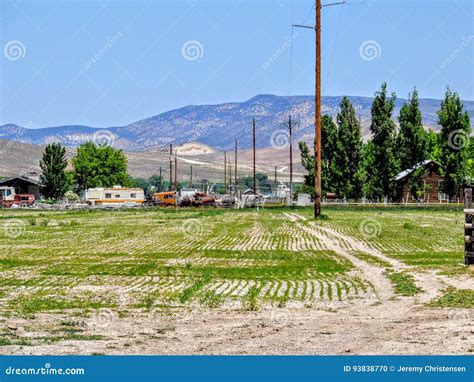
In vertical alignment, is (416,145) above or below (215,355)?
above

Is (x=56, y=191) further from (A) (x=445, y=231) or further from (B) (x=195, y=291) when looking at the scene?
(B) (x=195, y=291)

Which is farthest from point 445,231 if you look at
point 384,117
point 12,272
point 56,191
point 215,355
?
point 56,191

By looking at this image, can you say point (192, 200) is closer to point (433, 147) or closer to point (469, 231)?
point (433, 147)

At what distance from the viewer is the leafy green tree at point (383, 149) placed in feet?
327

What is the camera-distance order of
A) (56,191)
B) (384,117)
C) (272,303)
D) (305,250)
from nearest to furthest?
(272,303) → (305,250) → (384,117) → (56,191)

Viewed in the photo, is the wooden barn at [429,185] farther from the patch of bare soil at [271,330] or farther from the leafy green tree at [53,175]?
the patch of bare soil at [271,330]

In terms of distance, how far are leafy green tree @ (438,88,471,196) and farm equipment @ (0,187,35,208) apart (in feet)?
174

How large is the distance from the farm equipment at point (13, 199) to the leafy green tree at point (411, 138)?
158ft

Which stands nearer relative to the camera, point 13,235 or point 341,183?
point 13,235

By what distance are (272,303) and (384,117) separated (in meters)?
83.7

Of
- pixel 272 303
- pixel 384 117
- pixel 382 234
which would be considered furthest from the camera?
pixel 384 117

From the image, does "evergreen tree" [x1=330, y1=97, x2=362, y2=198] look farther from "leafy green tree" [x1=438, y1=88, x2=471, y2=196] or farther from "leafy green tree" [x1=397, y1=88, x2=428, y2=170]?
"leafy green tree" [x1=438, y1=88, x2=471, y2=196]

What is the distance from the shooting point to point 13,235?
43.6m

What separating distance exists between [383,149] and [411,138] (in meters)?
3.38
